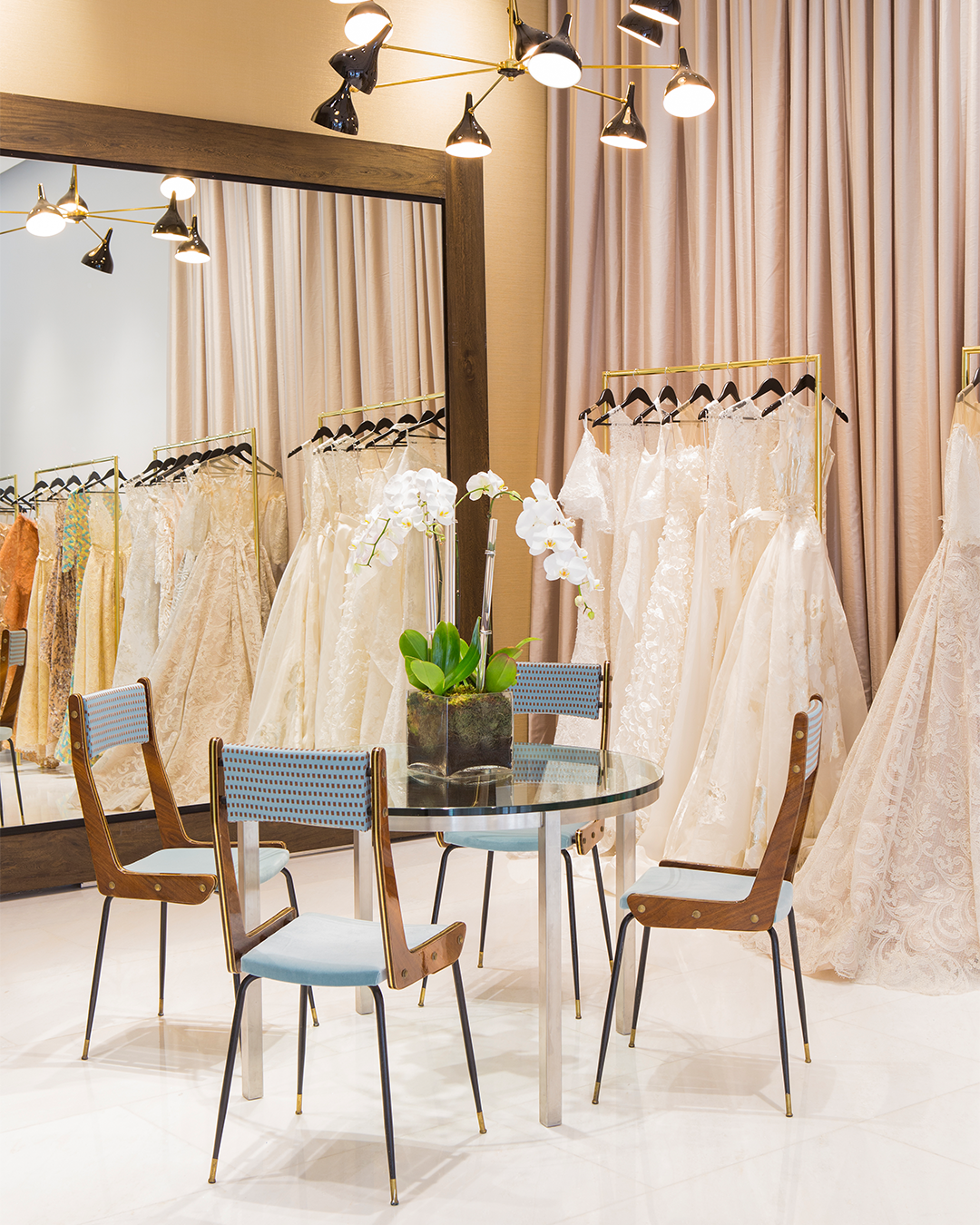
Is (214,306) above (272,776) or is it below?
above

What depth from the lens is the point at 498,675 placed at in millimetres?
2551

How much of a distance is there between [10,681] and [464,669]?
204cm

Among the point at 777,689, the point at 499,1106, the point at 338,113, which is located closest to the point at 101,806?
the point at 499,1106

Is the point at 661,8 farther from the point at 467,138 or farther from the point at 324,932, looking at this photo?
the point at 324,932

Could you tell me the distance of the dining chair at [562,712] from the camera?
2.99m

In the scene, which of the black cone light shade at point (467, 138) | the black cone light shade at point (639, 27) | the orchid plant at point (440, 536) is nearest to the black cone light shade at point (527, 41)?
the black cone light shade at point (639, 27)

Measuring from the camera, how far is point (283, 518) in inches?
172

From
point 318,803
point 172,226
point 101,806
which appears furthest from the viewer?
point 172,226

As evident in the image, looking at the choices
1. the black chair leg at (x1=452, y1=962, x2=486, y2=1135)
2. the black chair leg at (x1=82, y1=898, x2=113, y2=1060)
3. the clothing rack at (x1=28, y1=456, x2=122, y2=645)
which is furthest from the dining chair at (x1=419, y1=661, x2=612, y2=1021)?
the clothing rack at (x1=28, y1=456, x2=122, y2=645)

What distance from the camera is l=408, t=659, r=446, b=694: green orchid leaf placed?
2512 mm

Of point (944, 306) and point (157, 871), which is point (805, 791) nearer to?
point (157, 871)

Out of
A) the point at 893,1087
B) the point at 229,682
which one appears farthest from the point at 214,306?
the point at 893,1087

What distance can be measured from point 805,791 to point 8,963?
2.34m

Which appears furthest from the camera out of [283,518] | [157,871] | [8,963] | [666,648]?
[283,518]
